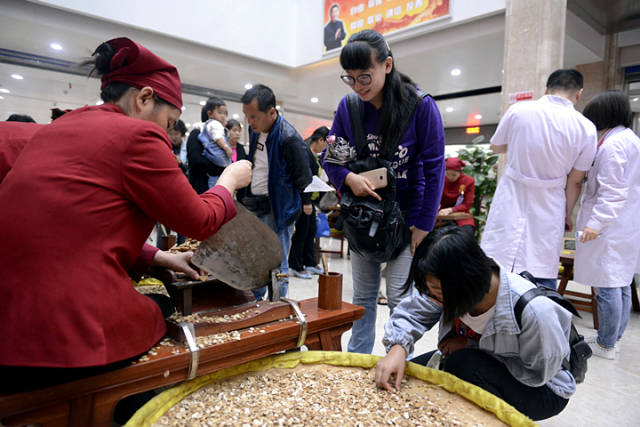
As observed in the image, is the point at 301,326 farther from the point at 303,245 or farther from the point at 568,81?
the point at 303,245

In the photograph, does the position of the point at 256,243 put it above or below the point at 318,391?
above

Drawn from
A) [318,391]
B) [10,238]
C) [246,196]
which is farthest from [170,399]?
[246,196]

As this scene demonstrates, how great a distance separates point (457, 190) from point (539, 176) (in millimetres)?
1668

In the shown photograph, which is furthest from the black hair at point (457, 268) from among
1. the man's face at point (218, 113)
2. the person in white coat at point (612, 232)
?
the man's face at point (218, 113)

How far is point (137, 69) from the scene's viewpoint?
0.99 m

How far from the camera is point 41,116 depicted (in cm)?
800

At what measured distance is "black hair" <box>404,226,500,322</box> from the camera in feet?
3.21

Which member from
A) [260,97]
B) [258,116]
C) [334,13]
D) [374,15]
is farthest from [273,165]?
[334,13]

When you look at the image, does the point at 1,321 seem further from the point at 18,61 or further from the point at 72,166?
the point at 18,61

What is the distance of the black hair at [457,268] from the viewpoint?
3.21 feet

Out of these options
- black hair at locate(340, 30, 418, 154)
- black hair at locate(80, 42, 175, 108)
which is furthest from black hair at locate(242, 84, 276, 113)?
black hair at locate(80, 42, 175, 108)

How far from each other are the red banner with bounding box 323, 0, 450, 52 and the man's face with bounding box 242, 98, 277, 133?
4150mm

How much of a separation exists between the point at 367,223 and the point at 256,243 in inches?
19.0

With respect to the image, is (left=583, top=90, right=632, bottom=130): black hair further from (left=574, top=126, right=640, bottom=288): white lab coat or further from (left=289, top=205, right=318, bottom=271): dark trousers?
(left=289, top=205, right=318, bottom=271): dark trousers
